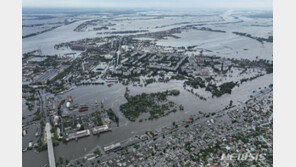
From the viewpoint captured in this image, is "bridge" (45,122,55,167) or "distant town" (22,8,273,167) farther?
"distant town" (22,8,273,167)

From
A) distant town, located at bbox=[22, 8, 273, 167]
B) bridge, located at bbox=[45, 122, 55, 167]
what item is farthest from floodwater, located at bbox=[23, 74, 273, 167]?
bridge, located at bbox=[45, 122, 55, 167]

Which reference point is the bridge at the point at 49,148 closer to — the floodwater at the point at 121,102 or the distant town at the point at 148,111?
the distant town at the point at 148,111

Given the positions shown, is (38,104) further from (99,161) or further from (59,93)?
(99,161)

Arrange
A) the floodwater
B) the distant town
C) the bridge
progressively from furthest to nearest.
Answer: the floodwater
the distant town
the bridge

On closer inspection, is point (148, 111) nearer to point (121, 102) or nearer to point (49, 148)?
point (121, 102)

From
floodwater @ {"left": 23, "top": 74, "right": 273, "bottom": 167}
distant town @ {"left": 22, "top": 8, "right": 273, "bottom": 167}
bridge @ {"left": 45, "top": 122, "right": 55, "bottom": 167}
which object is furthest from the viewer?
floodwater @ {"left": 23, "top": 74, "right": 273, "bottom": 167}

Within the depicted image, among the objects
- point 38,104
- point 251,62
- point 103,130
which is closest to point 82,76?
point 38,104

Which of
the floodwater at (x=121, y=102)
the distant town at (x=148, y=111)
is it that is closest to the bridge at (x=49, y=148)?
the distant town at (x=148, y=111)

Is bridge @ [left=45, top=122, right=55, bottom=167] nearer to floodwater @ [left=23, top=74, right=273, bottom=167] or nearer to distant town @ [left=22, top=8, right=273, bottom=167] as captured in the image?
distant town @ [left=22, top=8, right=273, bottom=167]
